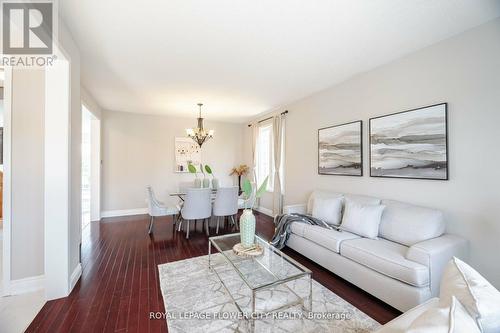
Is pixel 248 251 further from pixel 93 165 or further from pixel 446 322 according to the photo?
pixel 93 165

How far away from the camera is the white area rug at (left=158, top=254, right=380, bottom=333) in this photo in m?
1.78

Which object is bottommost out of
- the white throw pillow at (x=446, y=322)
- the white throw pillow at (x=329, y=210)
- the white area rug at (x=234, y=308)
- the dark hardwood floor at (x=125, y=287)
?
the white area rug at (x=234, y=308)

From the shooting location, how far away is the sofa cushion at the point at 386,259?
6.04 feet

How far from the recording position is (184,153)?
20.2ft

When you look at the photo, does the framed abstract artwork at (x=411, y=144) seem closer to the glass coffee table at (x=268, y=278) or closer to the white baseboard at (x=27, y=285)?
the glass coffee table at (x=268, y=278)

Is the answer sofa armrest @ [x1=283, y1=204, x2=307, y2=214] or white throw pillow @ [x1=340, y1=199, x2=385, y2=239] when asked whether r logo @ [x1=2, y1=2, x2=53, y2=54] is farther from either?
white throw pillow @ [x1=340, y1=199, x2=385, y2=239]

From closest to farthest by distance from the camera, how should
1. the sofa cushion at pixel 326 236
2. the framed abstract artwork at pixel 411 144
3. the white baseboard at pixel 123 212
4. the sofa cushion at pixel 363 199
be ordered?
the framed abstract artwork at pixel 411 144 < the sofa cushion at pixel 326 236 < the sofa cushion at pixel 363 199 < the white baseboard at pixel 123 212

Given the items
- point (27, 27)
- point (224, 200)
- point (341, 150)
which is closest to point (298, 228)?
point (341, 150)

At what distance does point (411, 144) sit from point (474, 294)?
216cm

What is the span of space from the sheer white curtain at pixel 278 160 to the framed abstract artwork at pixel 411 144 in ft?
7.26

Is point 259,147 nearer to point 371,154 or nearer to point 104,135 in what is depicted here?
point 371,154

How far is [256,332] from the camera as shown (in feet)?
5.64

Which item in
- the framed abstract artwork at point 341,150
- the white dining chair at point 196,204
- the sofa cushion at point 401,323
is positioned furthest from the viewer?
the white dining chair at point 196,204

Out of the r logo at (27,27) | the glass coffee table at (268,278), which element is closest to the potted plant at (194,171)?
the glass coffee table at (268,278)
